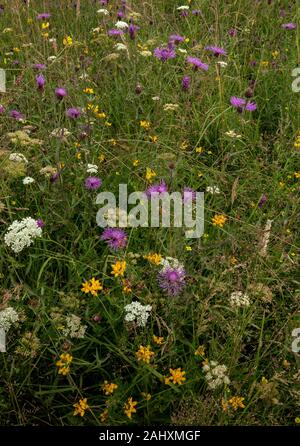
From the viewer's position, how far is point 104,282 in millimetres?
2053

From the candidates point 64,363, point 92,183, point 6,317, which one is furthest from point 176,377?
point 92,183

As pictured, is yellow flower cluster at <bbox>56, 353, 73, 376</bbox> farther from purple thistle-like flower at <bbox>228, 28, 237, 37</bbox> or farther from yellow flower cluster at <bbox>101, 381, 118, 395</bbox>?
purple thistle-like flower at <bbox>228, 28, 237, 37</bbox>

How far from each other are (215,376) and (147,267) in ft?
1.89

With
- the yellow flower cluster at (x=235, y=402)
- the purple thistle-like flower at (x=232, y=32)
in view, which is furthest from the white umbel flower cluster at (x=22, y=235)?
the purple thistle-like flower at (x=232, y=32)

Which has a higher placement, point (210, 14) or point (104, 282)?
point (210, 14)

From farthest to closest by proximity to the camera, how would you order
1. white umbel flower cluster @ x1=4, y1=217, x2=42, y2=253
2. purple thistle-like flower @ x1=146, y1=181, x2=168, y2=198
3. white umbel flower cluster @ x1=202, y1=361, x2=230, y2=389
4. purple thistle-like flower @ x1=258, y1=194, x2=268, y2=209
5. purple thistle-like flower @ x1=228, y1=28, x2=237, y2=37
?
purple thistle-like flower @ x1=228, y1=28, x2=237, y2=37
purple thistle-like flower @ x1=258, y1=194, x2=268, y2=209
purple thistle-like flower @ x1=146, y1=181, x2=168, y2=198
white umbel flower cluster @ x1=4, y1=217, x2=42, y2=253
white umbel flower cluster @ x1=202, y1=361, x2=230, y2=389

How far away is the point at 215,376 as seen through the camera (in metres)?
1.65

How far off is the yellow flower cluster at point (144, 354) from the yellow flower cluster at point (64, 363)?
9.5 inches

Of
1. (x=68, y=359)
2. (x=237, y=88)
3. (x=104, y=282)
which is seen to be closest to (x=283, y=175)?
(x=237, y=88)

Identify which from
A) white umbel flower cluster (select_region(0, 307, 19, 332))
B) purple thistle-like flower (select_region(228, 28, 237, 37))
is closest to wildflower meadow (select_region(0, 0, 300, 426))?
white umbel flower cluster (select_region(0, 307, 19, 332))

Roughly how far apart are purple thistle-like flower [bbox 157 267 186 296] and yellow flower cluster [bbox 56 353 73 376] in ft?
1.39

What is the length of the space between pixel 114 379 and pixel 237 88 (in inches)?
94.8

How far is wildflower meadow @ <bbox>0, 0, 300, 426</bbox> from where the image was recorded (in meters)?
1.71

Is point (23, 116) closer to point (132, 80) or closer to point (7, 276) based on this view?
point (132, 80)
